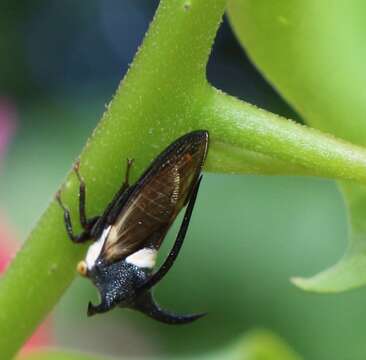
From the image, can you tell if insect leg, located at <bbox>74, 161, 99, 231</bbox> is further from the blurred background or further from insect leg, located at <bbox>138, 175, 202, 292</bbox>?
the blurred background

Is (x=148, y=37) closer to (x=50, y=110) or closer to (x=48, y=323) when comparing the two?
(x=48, y=323)

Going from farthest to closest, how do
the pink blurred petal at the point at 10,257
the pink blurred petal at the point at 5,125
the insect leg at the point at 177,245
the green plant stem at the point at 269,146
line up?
the pink blurred petal at the point at 5,125, the pink blurred petal at the point at 10,257, the insect leg at the point at 177,245, the green plant stem at the point at 269,146

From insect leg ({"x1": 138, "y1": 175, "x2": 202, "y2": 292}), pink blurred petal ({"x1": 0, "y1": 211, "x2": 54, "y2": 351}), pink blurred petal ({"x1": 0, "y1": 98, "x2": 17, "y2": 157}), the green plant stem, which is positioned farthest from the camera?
pink blurred petal ({"x1": 0, "y1": 98, "x2": 17, "y2": 157})

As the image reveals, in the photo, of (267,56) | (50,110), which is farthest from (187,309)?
(267,56)

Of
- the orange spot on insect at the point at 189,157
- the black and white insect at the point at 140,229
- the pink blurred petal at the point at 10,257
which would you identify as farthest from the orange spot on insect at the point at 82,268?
the pink blurred petal at the point at 10,257

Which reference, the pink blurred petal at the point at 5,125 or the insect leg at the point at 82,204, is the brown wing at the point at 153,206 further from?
the pink blurred petal at the point at 5,125

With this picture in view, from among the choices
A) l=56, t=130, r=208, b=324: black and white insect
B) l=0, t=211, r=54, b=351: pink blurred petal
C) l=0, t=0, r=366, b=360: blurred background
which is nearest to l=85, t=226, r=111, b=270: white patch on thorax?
l=56, t=130, r=208, b=324: black and white insect

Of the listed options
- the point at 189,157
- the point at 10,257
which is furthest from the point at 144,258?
the point at 10,257

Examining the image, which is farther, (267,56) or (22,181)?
(22,181)
